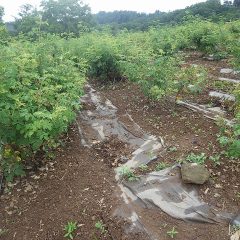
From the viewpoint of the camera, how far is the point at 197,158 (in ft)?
15.1

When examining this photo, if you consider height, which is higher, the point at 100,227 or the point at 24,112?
the point at 24,112

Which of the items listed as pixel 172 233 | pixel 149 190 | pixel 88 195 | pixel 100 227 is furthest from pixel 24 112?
pixel 172 233

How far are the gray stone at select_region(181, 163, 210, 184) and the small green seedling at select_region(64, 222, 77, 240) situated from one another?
1.47 m

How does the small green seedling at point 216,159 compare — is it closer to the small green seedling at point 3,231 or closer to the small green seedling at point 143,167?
the small green seedling at point 143,167

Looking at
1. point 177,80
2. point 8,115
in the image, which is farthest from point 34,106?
point 177,80

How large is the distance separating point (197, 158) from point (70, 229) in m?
1.98

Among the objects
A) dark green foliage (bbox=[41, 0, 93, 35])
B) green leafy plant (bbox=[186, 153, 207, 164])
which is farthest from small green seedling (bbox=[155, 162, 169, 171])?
dark green foliage (bbox=[41, 0, 93, 35])

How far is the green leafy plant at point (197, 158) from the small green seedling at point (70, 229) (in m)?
1.82

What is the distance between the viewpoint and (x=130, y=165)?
475cm

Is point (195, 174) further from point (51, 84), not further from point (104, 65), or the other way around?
point (104, 65)

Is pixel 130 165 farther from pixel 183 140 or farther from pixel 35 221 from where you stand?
pixel 35 221

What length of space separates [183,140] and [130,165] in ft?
3.46

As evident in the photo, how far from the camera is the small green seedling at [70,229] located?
370 centimetres

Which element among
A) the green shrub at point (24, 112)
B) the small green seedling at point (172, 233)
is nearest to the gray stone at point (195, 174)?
the small green seedling at point (172, 233)
